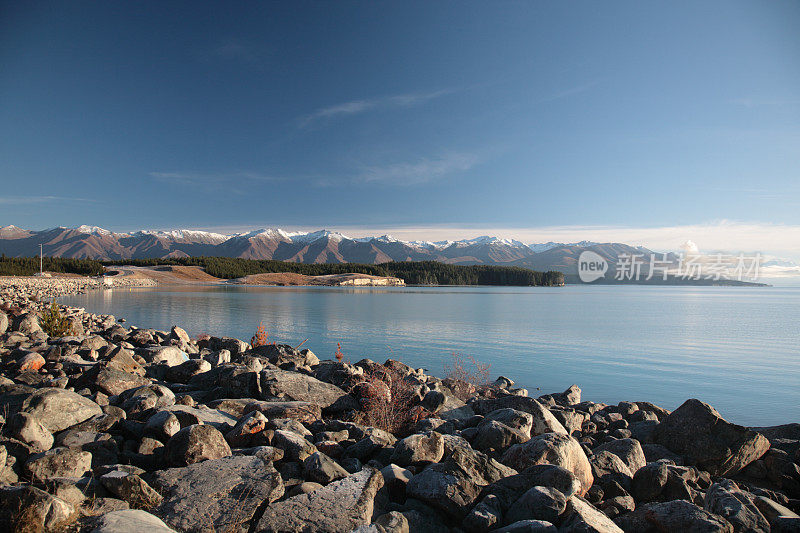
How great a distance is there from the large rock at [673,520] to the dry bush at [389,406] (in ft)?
11.7

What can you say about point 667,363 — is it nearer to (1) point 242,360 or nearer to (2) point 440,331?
(2) point 440,331

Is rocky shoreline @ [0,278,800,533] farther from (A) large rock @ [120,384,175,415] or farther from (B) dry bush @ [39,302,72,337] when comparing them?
(B) dry bush @ [39,302,72,337]

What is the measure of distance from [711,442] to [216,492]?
22.3ft

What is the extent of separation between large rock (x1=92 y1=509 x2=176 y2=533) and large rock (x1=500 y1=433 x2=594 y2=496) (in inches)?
142

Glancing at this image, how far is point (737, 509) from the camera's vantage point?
4172 mm

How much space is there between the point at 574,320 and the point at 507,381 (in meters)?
26.7

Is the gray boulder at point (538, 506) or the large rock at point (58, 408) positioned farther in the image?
the large rock at point (58, 408)

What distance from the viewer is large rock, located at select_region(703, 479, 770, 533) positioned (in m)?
4.05

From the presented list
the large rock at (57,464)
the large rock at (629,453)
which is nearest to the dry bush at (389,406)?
the large rock at (629,453)

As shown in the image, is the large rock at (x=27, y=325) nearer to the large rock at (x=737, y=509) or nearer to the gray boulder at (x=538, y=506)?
the gray boulder at (x=538, y=506)

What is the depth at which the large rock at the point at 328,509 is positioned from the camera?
3682 mm

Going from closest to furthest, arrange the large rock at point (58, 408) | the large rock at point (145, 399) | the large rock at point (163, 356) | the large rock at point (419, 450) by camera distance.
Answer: the large rock at point (419, 450)
the large rock at point (58, 408)
the large rock at point (145, 399)
the large rock at point (163, 356)

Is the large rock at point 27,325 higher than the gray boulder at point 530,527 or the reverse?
the reverse

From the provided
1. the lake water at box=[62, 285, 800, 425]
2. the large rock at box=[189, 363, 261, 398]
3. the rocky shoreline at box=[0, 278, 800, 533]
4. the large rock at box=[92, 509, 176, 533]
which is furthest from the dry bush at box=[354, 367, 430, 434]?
the lake water at box=[62, 285, 800, 425]
